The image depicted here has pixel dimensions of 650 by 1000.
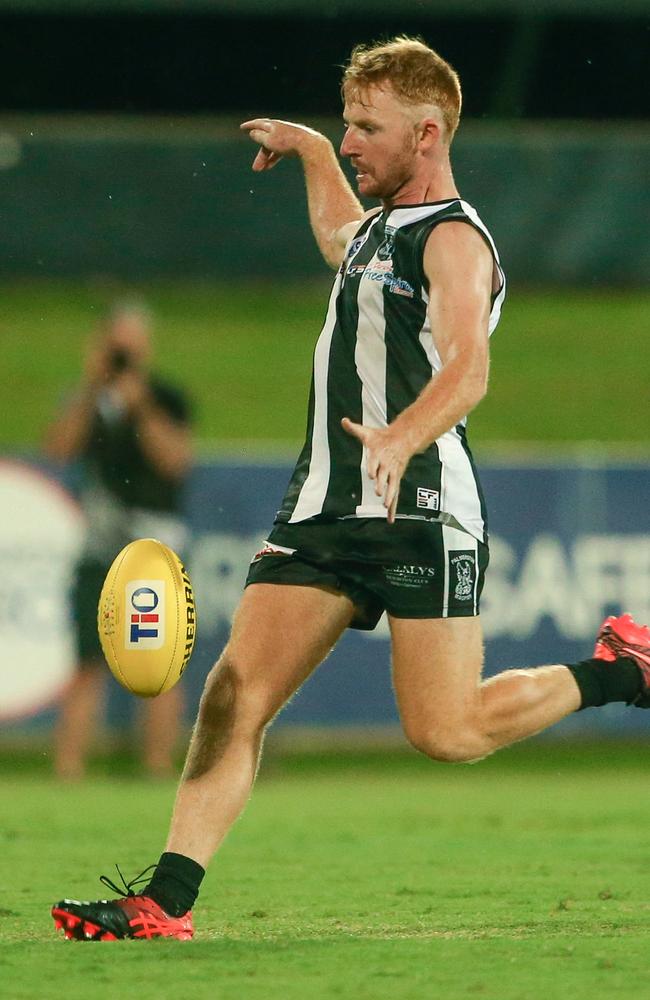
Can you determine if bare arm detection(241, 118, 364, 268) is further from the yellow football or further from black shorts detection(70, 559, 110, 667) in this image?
black shorts detection(70, 559, 110, 667)

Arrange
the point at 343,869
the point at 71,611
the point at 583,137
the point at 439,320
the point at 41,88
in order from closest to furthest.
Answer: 1. the point at 439,320
2. the point at 343,869
3. the point at 71,611
4. the point at 583,137
5. the point at 41,88

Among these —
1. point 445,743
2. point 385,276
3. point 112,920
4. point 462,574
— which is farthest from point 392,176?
point 112,920

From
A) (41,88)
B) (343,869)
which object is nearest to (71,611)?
(343,869)

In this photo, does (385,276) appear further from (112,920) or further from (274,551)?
(112,920)

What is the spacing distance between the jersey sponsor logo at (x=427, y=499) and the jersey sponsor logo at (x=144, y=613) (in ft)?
2.49

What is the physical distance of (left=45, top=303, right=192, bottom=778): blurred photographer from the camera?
9.83 metres

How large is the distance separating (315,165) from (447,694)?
186cm

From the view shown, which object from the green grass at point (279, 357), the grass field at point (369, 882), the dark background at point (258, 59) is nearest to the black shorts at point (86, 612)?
the grass field at point (369, 882)

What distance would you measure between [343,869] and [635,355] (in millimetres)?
11192

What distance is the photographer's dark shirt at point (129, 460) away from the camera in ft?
32.6

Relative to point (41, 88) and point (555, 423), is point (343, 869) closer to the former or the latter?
point (555, 423)

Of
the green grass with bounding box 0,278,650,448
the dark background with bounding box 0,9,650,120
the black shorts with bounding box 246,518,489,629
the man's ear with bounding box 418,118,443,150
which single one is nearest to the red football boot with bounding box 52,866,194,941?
the black shorts with bounding box 246,518,489,629

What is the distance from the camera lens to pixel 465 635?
16.9 ft

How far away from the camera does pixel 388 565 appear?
5.14 m
